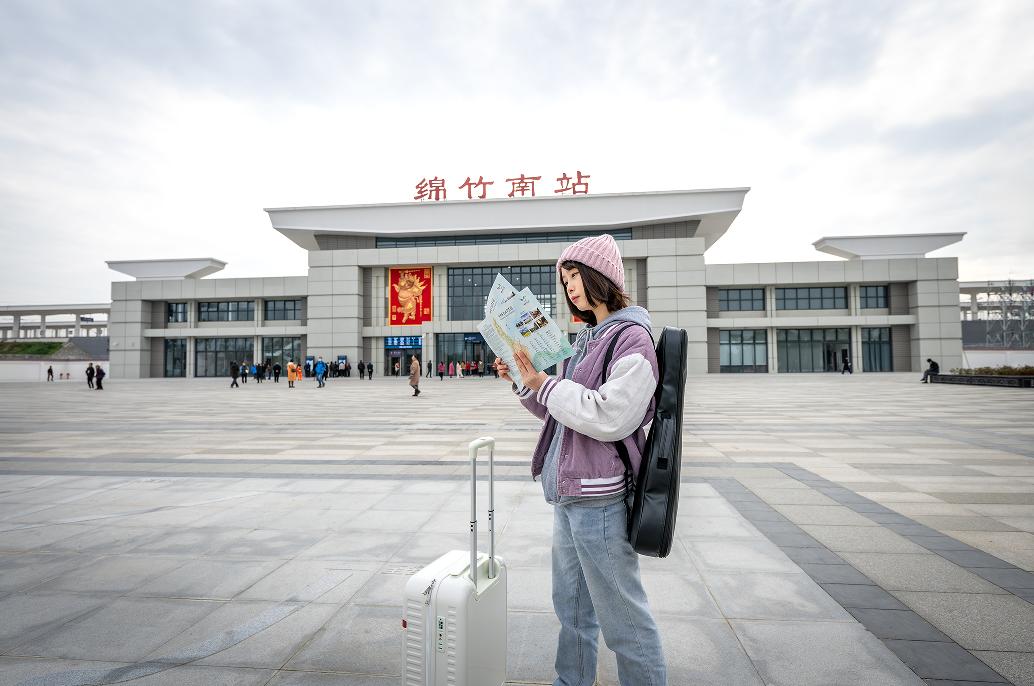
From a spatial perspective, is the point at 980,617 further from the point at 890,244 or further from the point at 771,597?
the point at 890,244

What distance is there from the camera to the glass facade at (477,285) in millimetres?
45812

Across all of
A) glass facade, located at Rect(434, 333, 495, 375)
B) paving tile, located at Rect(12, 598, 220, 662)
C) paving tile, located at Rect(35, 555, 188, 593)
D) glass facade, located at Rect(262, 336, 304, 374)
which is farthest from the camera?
glass facade, located at Rect(262, 336, 304, 374)

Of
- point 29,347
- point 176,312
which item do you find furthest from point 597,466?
point 29,347

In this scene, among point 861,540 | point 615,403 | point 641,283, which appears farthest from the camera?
point 641,283

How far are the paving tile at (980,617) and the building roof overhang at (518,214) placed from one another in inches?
1682

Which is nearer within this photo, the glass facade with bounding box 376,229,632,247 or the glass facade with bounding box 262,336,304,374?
the glass facade with bounding box 376,229,632,247

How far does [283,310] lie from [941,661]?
53507 mm

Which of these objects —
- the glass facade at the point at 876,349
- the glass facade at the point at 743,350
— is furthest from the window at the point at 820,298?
the glass facade at the point at 743,350

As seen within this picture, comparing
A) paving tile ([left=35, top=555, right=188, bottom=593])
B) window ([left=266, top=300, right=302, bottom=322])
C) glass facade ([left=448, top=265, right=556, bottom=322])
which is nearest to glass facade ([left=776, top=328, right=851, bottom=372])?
glass facade ([left=448, top=265, right=556, bottom=322])

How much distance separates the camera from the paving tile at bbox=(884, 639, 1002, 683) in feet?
8.27

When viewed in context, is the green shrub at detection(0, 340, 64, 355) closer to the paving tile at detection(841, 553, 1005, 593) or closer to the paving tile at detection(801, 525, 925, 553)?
the paving tile at detection(801, 525, 925, 553)

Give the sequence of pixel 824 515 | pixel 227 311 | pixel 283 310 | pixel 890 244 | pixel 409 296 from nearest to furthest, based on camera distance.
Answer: pixel 824 515, pixel 409 296, pixel 890 244, pixel 283 310, pixel 227 311

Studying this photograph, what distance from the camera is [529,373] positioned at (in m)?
2.12

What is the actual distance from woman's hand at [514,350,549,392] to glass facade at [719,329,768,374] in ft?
156
